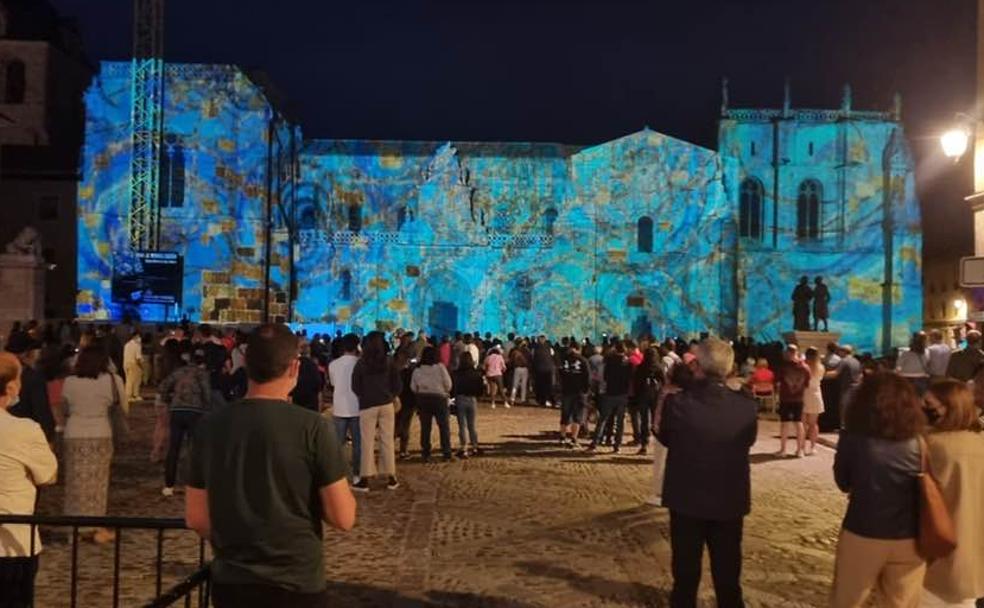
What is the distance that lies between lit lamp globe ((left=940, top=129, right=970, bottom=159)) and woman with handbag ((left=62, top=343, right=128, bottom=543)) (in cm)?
986

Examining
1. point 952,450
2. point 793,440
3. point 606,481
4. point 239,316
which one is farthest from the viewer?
point 239,316

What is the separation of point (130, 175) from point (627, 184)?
70.0 ft

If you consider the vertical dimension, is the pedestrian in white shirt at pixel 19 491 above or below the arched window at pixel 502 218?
below

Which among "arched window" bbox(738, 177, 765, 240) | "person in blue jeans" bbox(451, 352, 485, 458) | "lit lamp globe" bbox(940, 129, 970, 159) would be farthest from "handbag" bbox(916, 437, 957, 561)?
"arched window" bbox(738, 177, 765, 240)

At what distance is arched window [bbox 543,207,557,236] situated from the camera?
47.5 meters

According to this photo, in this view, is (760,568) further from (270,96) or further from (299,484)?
(270,96)

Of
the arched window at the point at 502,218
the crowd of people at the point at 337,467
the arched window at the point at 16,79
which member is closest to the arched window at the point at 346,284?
the arched window at the point at 502,218

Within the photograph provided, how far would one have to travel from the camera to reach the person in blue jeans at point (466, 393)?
15.0 metres

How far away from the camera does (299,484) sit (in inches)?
138

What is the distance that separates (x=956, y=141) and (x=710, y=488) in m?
8.58

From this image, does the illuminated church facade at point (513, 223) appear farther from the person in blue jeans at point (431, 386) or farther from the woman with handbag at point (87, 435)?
Result: the woman with handbag at point (87, 435)

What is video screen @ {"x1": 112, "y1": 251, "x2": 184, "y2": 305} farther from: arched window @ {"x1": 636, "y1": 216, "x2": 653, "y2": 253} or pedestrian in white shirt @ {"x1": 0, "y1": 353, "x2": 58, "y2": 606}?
pedestrian in white shirt @ {"x1": 0, "y1": 353, "x2": 58, "y2": 606}

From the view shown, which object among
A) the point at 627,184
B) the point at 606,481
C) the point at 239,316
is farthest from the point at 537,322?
the point at 606,481

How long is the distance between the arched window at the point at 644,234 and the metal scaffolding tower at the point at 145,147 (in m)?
20.7
